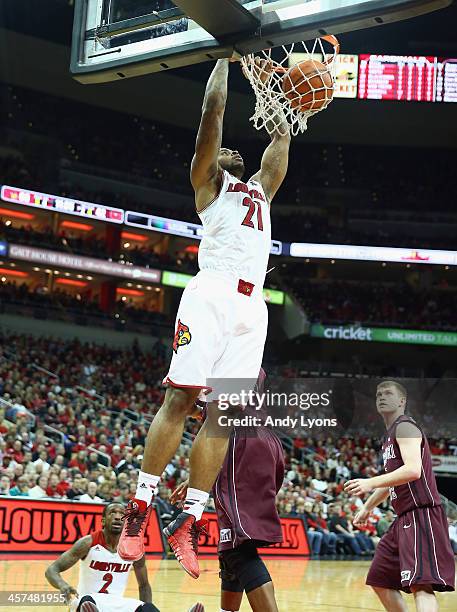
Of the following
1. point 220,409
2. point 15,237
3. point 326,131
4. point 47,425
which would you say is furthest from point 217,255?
point 326,131

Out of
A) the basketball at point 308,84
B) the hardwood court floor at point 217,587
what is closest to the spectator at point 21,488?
the hardwood court floor at point 217,587

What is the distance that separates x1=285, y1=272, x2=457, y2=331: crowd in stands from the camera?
3111cm

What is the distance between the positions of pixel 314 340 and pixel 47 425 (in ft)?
51.0

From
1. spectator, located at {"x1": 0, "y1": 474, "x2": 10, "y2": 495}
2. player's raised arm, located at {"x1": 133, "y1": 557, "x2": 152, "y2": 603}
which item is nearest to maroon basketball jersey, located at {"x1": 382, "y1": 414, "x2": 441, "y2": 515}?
player's raised arm, located at {"x1": 133, "y1": 557, "x2": 152, "y2": 603}

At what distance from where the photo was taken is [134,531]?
13.6 feet

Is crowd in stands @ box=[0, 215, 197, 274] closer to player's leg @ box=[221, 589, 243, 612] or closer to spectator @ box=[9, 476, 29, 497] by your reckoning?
spectator @ box=[9, 476, 29, 497]

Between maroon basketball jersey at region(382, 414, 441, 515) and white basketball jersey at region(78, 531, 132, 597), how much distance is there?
2091 mm

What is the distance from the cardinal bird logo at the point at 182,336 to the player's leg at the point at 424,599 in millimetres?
2328

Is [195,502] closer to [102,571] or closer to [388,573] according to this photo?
[388,573]

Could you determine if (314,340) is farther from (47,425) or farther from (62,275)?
(47,425)

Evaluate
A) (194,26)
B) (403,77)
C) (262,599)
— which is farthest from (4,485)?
(403,77)

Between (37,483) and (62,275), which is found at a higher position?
(62,275)

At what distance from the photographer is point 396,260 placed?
30.6 metres

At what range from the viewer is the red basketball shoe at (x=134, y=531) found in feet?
13.2
